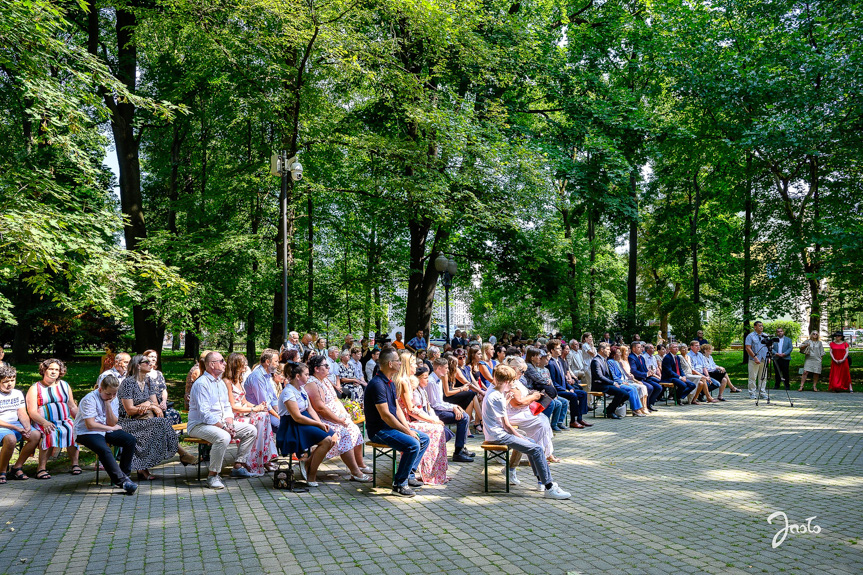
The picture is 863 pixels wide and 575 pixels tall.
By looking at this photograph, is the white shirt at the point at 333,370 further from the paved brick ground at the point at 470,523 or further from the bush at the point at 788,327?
the bush at the point at 788,327

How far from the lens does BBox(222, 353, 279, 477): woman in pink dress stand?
8.26 metres

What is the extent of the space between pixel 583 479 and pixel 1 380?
23.4 ft

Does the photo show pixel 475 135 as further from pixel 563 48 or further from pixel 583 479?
pixel 583 479

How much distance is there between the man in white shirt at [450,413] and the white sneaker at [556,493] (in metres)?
2.21

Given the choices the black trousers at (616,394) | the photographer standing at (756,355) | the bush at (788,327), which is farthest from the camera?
the bush at (788,327)

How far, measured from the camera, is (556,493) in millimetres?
6938

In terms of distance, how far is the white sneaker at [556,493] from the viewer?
22.7ft

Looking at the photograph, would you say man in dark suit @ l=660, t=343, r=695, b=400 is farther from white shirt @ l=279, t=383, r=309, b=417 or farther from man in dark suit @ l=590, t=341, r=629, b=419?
white shirt @ l=279, t=383, r=309, b=417

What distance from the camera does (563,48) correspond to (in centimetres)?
2016

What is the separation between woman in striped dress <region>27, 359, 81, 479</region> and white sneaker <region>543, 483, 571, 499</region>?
233 inches

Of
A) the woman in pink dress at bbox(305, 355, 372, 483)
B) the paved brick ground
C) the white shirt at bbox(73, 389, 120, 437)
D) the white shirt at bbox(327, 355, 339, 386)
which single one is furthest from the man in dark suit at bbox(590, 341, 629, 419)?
the white shirt at bbox(73, 389, 120, 437)

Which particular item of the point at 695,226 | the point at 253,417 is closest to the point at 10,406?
the point at 253,417

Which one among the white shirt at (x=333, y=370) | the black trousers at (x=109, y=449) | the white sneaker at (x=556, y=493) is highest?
the white shirt at (x=333, y=370)

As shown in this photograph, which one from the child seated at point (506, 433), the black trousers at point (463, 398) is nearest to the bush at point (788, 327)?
the black trousers at point (463, 398)
